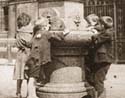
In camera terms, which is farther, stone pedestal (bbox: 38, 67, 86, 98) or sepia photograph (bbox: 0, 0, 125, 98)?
stone pedestal (bbox: 38, 67, 86, 98)

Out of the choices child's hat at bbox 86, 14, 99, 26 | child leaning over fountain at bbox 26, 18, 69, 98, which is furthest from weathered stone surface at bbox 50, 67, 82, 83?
child's hat at bbox 86, 14, 99, 26

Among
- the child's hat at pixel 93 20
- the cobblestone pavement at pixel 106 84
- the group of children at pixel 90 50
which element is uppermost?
the child's hat at pixel 93 20

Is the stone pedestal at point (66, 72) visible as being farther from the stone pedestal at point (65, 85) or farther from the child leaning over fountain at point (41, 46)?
the child leaning over fountain at point (41, 46)

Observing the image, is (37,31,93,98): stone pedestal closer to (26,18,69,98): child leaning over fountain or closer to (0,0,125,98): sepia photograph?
(0,0,125,98): sepia photograph

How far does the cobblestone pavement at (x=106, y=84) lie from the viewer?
806 cm

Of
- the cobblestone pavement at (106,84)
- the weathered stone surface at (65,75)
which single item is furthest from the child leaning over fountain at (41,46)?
the cobblestone pavement at (106,84)

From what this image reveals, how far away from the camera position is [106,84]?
31.4 feet

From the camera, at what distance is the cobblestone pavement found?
8.06 meters

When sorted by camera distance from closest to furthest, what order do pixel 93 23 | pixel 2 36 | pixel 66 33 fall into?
pixel 66 33, pixel 93 23, pixel 2 36

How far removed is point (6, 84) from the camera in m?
9.86

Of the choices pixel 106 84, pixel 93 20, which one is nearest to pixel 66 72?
pixel 93 20

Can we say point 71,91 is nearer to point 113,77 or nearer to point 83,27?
point 83,27

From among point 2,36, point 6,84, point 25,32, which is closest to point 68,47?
point 25,32

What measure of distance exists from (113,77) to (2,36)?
9998 mm
